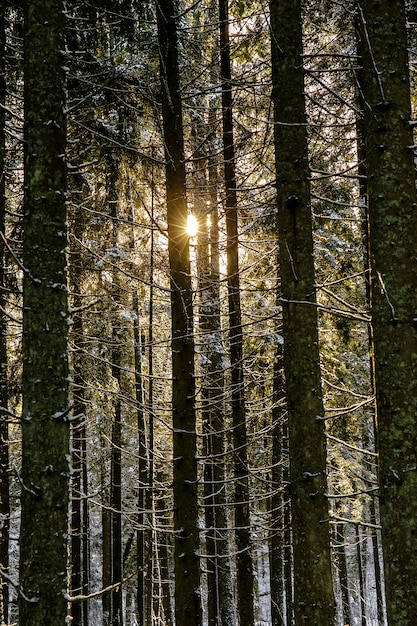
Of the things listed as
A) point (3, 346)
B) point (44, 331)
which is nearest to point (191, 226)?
point (3, 346)

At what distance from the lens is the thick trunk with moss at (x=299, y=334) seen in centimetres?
516

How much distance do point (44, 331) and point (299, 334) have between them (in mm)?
2416

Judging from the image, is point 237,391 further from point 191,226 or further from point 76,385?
point 76,385

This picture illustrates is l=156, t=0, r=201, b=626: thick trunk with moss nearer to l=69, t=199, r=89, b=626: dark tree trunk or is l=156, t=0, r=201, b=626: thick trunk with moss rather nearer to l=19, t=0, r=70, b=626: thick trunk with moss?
l=69, t=199, r=89, b=626: dark tree trunk

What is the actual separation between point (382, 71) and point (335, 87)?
534cm

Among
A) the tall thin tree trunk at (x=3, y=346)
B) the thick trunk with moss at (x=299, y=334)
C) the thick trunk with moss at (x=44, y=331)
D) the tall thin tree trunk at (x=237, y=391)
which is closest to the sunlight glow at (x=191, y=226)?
the tall thin tree trunk at (x=237, y=391)

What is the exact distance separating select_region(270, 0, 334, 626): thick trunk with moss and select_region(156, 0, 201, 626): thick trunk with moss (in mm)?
1728

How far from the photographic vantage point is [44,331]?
14.8 ft

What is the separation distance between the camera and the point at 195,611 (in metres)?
6.66

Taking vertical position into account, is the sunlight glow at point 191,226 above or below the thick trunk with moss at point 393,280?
above

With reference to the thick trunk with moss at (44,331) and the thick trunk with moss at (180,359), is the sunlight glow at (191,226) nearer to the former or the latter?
the thick trunk with moss at (180,359)

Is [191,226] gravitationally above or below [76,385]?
above

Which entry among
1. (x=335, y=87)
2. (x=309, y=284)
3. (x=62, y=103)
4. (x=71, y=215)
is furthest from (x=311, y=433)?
(x=71, y=215)

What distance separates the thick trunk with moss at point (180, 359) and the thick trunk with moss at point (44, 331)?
237cm
